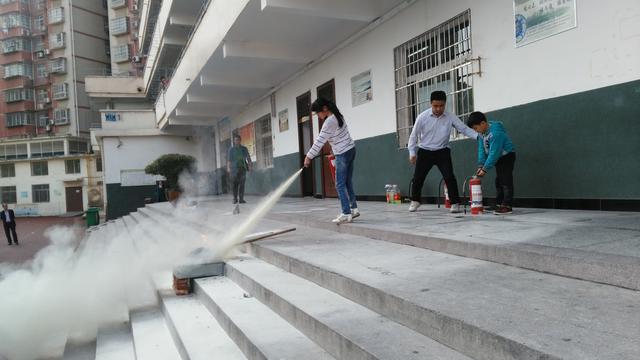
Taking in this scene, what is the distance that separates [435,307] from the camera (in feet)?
7.94

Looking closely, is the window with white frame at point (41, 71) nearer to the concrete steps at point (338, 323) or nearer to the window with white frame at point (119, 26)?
the window with white frame at point (119, 26)

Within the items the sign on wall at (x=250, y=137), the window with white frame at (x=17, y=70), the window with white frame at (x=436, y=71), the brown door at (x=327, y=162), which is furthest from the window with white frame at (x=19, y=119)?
the window with white frame at (x=436, y=71)

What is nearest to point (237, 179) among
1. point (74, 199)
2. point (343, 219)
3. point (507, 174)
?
point (343, 219)

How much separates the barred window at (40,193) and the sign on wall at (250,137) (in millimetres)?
32663

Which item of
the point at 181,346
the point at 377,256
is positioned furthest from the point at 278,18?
the point at 181,346

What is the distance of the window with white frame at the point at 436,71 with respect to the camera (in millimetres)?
6902

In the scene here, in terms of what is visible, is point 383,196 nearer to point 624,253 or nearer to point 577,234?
point 577,234

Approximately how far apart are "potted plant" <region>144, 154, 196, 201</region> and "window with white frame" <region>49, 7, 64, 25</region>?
1581 inches

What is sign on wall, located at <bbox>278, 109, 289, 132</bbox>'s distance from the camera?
530 inches

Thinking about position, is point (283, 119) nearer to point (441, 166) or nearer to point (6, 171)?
point (441, 166)

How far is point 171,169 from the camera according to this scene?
16.7 m

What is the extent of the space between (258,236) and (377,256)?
1.98 meters

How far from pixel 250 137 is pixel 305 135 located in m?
4.94

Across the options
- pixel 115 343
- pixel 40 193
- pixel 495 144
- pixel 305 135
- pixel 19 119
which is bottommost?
pixel 115 343
